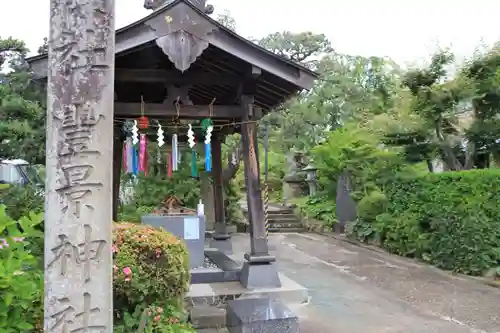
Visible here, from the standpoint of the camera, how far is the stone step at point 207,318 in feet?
19.4

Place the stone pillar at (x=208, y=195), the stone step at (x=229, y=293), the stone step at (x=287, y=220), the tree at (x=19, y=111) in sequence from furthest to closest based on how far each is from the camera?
1. the stone step at (x=287, y=220)
2. the stone pillar at (x=208, y=195)
3. the tree at (x=19, y=111)
4. the stone step at (x=229, y=293)

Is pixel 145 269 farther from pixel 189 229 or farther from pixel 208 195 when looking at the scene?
pixel 208 195

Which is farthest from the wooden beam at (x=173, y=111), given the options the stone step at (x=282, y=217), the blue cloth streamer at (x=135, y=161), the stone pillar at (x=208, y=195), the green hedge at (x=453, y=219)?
the stone step at (x=282, y=217)

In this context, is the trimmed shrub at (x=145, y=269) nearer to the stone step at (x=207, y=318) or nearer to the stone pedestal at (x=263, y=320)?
the stone pedestal at (x=263, y=320)

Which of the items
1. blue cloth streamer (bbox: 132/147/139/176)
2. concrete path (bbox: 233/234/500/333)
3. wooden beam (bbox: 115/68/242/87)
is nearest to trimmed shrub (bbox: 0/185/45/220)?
blue cloth streamer (bbox: 132/147/139/176)

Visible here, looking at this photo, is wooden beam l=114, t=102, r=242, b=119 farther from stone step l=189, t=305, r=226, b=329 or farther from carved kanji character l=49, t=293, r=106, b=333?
carved kanji character l=49, t=293, r=106, b=333

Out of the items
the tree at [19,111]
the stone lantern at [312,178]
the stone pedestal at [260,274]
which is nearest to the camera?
the stone pedestal at [260,274]

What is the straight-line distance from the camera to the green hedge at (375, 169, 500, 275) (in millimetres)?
9219

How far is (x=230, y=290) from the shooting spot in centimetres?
673

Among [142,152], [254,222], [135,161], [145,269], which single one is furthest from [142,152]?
[145,269]

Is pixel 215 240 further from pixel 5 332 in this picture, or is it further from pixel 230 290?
pixel 5 332

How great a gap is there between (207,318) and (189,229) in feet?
7.17

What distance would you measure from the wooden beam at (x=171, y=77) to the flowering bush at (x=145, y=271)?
3134 mm

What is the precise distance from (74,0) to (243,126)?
16.8 feet
